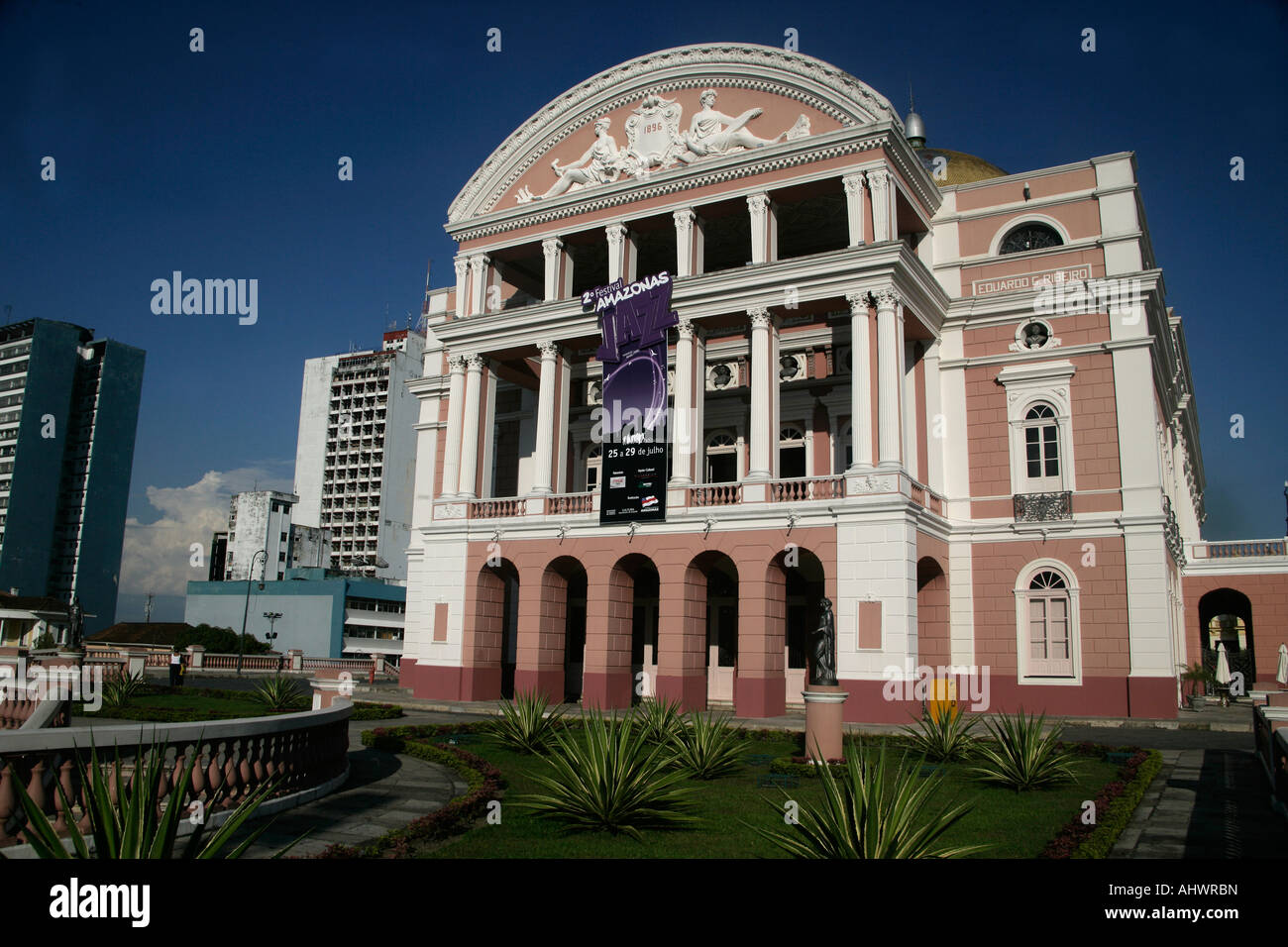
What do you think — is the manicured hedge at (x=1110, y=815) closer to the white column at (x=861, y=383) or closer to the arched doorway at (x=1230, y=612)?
the white column at (x=861, y=383)

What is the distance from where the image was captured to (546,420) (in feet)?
97.7

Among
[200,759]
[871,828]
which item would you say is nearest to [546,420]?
[200,759]

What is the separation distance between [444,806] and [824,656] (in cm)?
829

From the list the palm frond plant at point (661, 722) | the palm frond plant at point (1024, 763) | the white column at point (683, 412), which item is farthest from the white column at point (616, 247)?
the palm frond plant at point (1024, 763)

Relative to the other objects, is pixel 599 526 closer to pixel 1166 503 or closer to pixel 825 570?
pixel 825 570

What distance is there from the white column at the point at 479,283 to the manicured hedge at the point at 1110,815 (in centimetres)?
2405

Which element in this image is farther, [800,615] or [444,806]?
[800,615]

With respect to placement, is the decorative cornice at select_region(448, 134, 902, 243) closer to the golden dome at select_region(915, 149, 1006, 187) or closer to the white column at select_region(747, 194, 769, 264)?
the white column at select_region(747, 194, 769, 264)

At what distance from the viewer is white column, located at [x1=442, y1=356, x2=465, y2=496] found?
3123 centimetres

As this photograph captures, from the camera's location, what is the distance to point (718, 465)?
31500mm

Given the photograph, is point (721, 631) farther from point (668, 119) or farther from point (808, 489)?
point (668, 119)

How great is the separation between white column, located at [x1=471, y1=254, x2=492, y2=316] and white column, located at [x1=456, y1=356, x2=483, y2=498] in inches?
79.9
